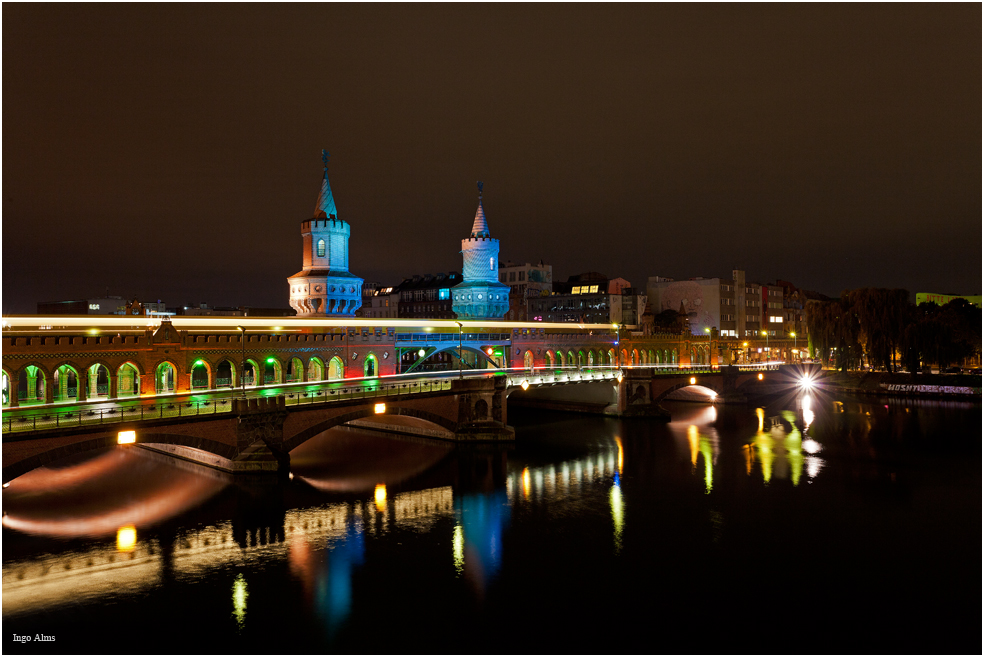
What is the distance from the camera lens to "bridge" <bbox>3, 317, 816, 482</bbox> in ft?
108

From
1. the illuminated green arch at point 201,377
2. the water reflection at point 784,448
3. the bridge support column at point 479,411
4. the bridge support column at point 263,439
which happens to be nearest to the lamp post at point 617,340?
the water reflection at point 784,448

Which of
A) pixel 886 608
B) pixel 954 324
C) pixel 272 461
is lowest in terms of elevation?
pixel 886 608

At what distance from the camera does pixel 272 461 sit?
38.6m

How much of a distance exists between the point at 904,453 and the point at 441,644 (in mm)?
44116

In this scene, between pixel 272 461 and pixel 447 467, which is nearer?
pixel 272 461

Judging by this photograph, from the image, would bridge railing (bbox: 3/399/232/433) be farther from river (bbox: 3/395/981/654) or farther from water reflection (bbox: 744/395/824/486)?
Result: water reflection (bbox: 744/395/824/486)

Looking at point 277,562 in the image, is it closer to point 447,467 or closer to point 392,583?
point 392,583

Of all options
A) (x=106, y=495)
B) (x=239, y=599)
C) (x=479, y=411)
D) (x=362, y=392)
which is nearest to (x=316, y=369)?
(x=362, y=392)

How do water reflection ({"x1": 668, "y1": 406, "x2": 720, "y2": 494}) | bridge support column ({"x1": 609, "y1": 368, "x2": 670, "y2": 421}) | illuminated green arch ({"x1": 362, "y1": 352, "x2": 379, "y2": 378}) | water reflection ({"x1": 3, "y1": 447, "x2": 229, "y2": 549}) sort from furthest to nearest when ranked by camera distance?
bridge support column ({"x1": 609, "y1": 368, "x2": 670, "y2": 421}) < illuminated green arch ({"x1": 362, "y1": 352, "x2": 379, "y2": 378}) < water reflection ({"x1": 668, "y1": 406, "x2": 720, "y2": 494}) < water reflection ({"x1": 3, "y1": 447, "x2": 229, "y2": 549})

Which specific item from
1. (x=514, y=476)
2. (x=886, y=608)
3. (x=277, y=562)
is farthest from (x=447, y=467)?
(x=886, y=608)

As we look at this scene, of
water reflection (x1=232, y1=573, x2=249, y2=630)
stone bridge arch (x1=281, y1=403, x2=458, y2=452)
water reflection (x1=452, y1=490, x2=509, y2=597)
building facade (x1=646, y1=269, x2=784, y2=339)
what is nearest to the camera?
water reflection (x1=232, y1=573, x2=249, y2=630)

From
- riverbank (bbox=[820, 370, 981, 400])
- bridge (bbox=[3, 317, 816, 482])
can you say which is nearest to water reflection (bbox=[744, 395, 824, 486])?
bridge (bbox=[3, 317, 816, 482])

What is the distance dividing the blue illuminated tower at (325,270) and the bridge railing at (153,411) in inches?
770

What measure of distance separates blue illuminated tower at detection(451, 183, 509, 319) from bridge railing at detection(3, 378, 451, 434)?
1233 inches
